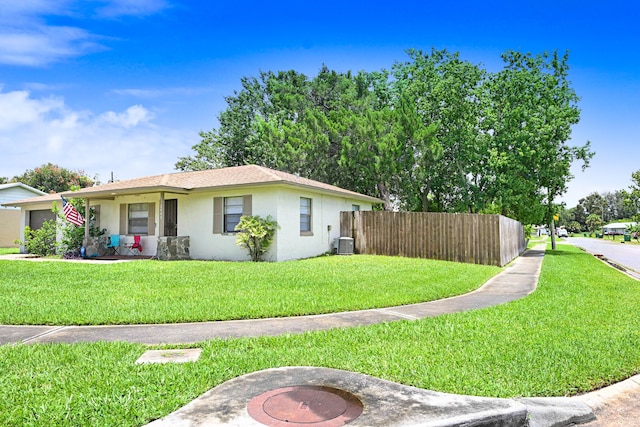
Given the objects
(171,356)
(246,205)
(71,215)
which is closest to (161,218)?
(246,205)

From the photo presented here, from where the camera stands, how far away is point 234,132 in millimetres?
36406

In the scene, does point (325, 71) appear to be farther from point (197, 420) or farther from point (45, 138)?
point (197, 420)

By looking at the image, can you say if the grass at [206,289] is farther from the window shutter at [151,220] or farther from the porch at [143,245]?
the window shutter at [151,220]

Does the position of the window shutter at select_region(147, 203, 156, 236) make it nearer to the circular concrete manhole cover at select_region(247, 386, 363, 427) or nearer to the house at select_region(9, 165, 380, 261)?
the house at select_region(9, 165, 380, 261)

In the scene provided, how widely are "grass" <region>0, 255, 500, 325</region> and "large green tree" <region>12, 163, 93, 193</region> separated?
36.5 m

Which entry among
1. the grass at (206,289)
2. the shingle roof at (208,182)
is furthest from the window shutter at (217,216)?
the grass at (206,289)

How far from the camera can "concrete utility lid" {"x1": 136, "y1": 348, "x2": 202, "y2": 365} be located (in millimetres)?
4336

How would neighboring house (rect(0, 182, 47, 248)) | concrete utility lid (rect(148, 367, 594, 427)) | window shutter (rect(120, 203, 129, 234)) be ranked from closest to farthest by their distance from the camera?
concrete utility lid (rect(148, 367, 594, 427)) < window shutter (rect(120, 203, 129, 234)) < neighboring house (rect(0, 182, 47, 248))

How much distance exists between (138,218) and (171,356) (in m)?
14.8

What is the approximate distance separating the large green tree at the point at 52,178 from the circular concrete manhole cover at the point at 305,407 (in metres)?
47.8

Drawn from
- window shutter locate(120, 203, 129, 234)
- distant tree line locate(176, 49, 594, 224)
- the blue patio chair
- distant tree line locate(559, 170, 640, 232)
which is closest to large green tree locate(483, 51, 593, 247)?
distant tree line locate(176, 49, 594, 224)

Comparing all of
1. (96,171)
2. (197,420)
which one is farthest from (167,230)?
(96,171)

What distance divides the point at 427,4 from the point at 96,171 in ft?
148

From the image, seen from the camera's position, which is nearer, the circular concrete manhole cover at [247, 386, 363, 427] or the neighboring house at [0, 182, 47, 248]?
the circular concrete manhole cover at [247, 386, 363, 427]
